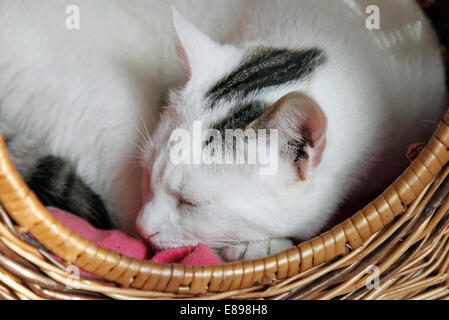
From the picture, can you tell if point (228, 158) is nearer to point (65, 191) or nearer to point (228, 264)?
point (228, 264)

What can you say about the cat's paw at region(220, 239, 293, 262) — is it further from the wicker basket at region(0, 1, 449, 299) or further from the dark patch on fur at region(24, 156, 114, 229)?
the dark patch on fur at region(24, 156, 114, 229)

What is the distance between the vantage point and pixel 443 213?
681 mm

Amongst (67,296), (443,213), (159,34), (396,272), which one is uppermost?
(159,34)

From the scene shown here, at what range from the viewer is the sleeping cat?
72 centimetres

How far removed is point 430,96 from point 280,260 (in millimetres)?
633

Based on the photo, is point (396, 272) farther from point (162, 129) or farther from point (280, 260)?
point (162, 129)

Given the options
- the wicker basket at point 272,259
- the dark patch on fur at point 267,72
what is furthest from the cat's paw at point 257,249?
the dark patch on fur at point 267,72

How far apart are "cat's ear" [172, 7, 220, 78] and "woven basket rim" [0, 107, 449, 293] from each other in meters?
0.38

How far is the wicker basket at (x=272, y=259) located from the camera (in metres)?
0.57

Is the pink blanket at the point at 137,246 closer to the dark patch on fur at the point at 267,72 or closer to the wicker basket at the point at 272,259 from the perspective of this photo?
the wicker basket at the point at 272,259

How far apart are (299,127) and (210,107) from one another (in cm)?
20

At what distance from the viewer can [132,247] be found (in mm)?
788

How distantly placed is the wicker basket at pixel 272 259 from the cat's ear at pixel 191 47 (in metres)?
0.39

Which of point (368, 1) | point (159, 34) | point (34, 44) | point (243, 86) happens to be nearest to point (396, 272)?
point (243, 86)
